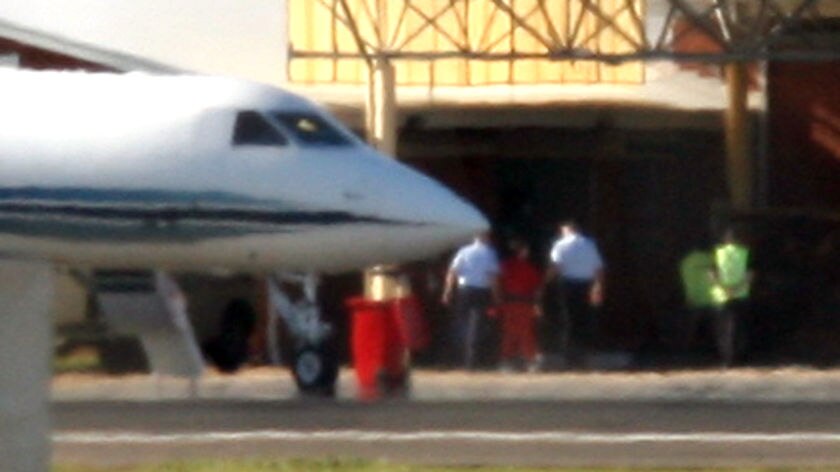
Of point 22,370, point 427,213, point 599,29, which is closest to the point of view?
point 22,370

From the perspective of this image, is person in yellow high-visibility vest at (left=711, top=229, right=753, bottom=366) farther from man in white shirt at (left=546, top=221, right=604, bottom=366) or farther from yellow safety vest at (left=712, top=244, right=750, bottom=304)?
man in white shirt at (left=546, top=221, right=604, bottom=366)

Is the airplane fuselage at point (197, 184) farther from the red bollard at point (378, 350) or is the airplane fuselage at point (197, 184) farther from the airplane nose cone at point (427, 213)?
the red bollard at point (378, 350)

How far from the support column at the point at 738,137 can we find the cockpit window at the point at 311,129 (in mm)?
13198

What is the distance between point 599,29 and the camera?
34.1 m

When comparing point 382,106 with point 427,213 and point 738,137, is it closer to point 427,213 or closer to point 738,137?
point 738,137

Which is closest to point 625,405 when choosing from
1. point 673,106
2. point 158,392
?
point 158,392

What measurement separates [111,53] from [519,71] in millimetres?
5737

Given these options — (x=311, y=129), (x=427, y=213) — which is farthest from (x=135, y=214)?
(x=427, y=213)

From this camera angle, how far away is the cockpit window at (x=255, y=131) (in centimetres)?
2041

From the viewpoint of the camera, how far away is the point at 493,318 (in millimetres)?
32438

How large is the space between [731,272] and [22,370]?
67.6 ft

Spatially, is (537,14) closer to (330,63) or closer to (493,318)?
(330,63)

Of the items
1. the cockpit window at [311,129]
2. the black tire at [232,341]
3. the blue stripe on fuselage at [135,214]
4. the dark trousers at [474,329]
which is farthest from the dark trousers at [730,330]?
the blue stripe on fuselage at [135,214]

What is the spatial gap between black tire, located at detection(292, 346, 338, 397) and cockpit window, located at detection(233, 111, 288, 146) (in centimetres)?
491
